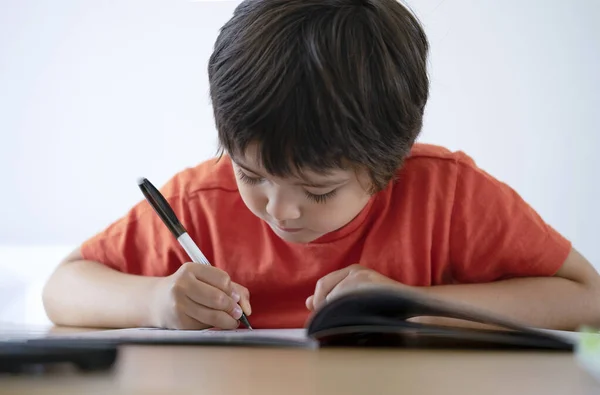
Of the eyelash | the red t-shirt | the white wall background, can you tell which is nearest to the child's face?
the eyelash

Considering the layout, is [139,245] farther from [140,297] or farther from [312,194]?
[312,194]

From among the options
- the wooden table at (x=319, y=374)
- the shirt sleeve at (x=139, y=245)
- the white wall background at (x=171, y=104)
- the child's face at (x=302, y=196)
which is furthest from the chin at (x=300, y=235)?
the white wall background at (x=171, y=104)

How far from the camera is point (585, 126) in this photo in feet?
3.43

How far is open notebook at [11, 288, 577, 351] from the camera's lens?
38 cm

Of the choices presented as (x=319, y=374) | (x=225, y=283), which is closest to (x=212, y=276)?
(x=225, y=283)

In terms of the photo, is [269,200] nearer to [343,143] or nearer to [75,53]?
[343,143]

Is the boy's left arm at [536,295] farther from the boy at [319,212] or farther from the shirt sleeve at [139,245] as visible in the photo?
the shirt sleeve at [139,245]

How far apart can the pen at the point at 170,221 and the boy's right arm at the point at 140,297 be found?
0.10ft

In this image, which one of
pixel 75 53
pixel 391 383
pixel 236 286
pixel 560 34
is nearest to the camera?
pixel 391 383

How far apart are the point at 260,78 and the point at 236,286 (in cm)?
23

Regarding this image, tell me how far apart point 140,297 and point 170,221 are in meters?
0.08

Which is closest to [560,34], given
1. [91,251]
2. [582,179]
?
[582,179]

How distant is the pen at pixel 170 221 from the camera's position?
0.69 metres

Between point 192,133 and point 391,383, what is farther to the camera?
point 192,133
